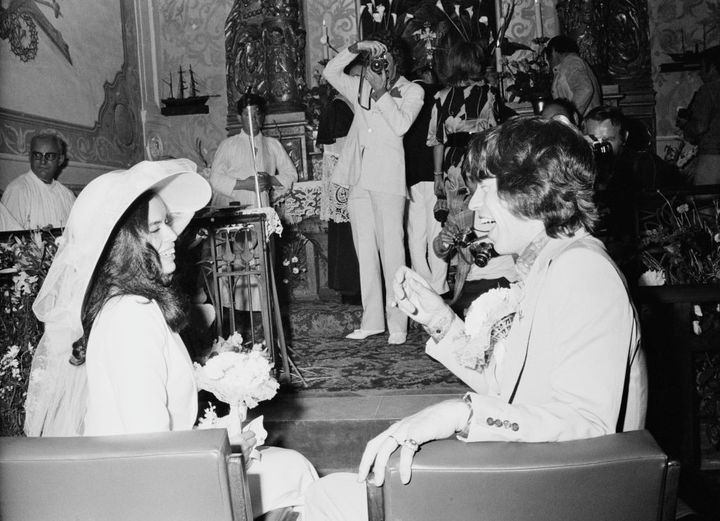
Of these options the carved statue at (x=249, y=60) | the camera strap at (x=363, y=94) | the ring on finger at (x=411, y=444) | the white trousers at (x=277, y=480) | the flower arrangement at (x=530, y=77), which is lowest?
the white trousers at (x=277, y=480)

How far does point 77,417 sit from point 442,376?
2.38 meters

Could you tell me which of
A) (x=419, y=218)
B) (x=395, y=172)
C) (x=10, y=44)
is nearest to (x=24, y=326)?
(x=395, y=172)

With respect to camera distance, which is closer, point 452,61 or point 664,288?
point 664,288

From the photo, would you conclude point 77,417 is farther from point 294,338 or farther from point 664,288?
point 294,338

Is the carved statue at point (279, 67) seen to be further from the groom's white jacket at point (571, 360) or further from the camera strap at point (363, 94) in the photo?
the groom's white jacket at point (571, 360)

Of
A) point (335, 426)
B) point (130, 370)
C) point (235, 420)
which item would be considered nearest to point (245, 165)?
point (335, 426)

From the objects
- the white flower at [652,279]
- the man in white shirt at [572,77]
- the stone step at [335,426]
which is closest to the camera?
the stone step at [335,426]

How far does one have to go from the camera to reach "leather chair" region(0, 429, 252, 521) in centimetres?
125

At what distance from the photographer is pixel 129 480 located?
50.0 inches

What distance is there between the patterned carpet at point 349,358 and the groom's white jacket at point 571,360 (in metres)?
2.25

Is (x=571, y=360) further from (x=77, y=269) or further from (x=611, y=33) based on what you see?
(x=611, y=33)

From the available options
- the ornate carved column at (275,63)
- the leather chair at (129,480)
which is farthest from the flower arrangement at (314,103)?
the leather chair at (129,480)

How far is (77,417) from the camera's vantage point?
2.28 meters

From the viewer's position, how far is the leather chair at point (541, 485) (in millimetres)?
1159
